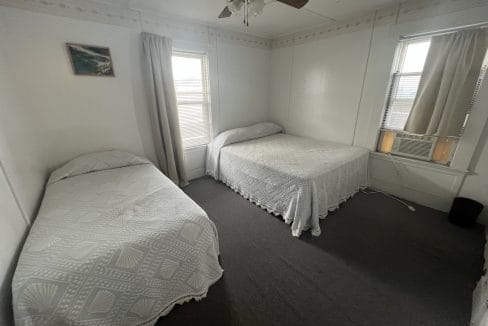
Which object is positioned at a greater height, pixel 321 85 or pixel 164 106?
pixel 321 85

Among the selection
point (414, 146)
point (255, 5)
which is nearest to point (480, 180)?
point (414, 146)

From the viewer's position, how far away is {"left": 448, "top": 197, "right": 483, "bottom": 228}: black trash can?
2.03 m

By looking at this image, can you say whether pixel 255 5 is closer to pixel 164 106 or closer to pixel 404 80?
pixel 164 106

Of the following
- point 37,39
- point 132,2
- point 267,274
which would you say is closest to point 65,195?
point 37,39

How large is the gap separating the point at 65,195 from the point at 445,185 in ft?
12.9

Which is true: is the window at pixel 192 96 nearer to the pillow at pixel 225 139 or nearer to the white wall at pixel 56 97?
the pillow at pixel 225 139

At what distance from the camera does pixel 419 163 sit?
2434 mm

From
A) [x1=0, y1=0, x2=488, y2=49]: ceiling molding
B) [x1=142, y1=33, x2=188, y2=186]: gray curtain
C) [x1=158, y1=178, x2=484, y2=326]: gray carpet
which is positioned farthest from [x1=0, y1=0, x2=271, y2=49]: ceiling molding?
[x1=158, y1=178, x2=484, y2=326]: gray carpet

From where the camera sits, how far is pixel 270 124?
12.4 ft

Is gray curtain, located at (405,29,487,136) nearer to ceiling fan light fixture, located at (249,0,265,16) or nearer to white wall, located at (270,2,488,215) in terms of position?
white wall, located at (270,2,488,215)

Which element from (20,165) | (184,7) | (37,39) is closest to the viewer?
(20,165)

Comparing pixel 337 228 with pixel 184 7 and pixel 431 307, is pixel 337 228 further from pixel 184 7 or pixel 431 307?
pixel 184 7

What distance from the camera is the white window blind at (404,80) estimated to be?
227 centimetres

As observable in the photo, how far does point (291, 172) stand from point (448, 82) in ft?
6.18
